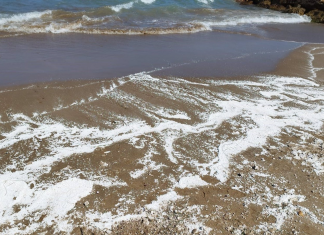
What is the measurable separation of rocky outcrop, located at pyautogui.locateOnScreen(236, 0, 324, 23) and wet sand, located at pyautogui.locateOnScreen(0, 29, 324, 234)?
17355 mm

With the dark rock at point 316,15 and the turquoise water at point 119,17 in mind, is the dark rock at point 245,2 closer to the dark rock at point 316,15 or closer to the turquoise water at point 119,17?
the turquoise water at point 119,17

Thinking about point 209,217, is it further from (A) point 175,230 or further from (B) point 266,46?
(B) point 266,46

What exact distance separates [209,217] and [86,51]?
8.14m

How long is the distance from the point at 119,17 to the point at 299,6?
15.5 m

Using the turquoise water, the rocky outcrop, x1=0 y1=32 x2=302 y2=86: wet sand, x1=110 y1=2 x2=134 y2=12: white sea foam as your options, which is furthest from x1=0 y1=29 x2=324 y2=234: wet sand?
the rocky outcrop

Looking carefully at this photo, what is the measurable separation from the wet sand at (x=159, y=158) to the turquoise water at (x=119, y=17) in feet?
24.9

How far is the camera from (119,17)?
1733 centimetres

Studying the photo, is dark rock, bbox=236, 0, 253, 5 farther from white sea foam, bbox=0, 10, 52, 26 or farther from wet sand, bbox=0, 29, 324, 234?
wet sand, bbox=0, 29, 324, 234

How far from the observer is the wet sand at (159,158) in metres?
3.84

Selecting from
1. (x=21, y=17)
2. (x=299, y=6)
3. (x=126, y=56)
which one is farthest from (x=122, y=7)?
(x=299, y=6)

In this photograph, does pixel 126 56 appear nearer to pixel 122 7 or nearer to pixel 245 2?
pixel 122 7

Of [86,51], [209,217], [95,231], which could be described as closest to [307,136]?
[209,217]

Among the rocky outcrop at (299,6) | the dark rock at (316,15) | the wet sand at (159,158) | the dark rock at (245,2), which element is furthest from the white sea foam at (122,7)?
the dark rock at (316,15)

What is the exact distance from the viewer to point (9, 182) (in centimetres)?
427
